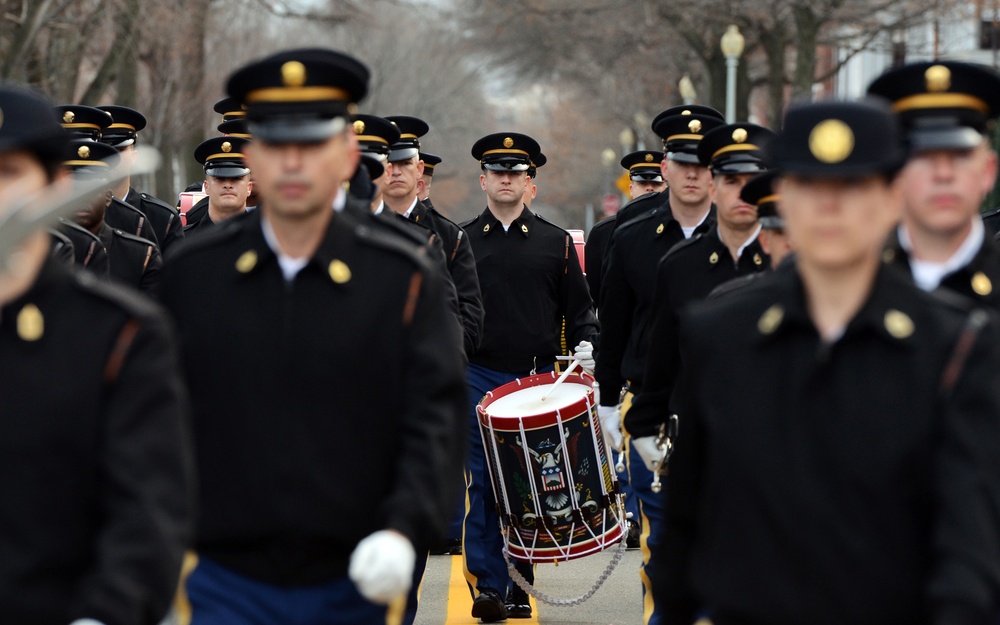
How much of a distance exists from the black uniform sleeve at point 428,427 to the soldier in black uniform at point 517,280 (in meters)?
5.89

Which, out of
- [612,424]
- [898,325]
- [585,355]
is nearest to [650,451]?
[612,424]

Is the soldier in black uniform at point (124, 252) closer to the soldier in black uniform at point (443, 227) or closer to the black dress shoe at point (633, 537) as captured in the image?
the soldier in black uniform at point (443, 227)

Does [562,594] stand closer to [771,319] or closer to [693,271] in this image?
[693,271]

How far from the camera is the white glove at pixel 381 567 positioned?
183 inches

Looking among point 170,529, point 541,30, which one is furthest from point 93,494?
point 541,30

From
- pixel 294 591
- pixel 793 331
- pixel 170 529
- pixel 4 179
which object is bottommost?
pixel 294 591

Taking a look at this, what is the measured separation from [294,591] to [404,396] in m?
0.62

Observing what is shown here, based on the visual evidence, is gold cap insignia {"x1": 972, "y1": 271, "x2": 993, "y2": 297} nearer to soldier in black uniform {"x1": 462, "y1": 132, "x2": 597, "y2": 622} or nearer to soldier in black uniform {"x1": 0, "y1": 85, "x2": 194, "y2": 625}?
soldier in black uniform {"x1": 0, "y1": 85, "x2": 194, "y2": 625}

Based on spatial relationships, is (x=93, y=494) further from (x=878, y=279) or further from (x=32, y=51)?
(x=32, y=51)

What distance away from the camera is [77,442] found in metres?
4.18

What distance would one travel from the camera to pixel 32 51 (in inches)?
923

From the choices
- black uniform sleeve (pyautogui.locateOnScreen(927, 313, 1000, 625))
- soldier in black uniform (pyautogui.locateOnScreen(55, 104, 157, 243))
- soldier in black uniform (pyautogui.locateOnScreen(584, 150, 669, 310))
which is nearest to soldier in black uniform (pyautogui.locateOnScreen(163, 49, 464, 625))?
black uniform sleeve (pyautogui.locateOnScreen(927, 313, 1000, 625))

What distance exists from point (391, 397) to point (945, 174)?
6.08ft

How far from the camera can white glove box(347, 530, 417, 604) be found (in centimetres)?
465
